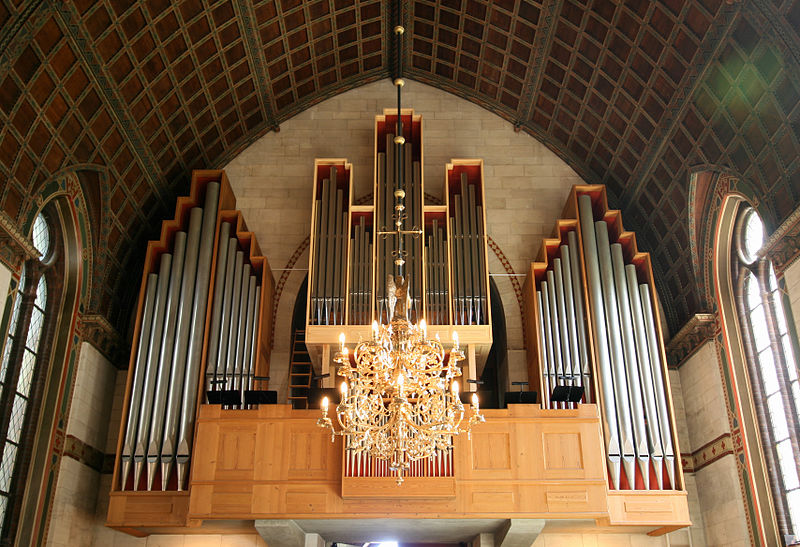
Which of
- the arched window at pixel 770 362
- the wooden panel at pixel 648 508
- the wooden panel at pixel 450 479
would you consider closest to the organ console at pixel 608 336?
the wooden panel at pixel 648 508

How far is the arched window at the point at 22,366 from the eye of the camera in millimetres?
11961

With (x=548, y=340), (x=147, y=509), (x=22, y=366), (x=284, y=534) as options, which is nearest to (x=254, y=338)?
(x=147, y=509)

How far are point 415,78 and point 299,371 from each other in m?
7.28

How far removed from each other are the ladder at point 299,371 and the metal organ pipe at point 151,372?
2.59 metres

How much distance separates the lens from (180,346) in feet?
44.8

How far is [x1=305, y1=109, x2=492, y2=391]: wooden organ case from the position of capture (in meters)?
→ 13.9

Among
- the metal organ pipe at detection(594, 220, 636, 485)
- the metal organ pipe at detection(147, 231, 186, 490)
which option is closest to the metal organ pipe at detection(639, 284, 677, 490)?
the metal organ pipe at detection(594, 220, 636, 485)

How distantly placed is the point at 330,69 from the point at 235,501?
9.73 metres

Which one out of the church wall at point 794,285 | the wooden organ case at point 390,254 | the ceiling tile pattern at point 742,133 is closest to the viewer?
the ceiling tile pattern at point 742,133

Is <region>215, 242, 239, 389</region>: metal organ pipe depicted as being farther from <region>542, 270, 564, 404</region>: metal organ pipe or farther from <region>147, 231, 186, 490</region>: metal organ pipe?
<region>542, 270, 564, 404</region>: metal organ pipe

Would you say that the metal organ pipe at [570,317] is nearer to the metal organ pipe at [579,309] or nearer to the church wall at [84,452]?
the metal organ pipe at [579,309]

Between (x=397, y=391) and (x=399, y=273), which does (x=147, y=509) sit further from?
(x=397, y=391)

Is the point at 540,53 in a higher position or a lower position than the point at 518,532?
higher

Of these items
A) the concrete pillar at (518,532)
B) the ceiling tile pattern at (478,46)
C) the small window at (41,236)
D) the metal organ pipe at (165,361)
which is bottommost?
the concrete pillar at (518,532)
